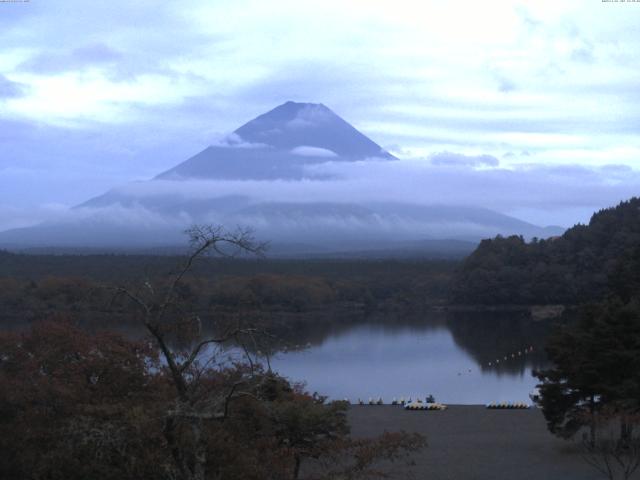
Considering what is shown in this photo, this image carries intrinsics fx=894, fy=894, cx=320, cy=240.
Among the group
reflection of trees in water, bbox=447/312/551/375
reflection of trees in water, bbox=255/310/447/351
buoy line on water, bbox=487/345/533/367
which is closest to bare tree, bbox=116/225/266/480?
reflection of trees in water, bbox=447/312/551/375

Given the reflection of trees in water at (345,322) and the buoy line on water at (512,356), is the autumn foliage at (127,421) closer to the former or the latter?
the buoy line on water at (512,356)

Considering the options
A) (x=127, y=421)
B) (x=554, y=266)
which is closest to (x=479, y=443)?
(x=127, y=421)

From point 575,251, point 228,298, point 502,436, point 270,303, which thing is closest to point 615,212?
point 575,251

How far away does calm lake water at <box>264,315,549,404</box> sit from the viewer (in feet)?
61.8

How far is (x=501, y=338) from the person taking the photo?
29.5 meters

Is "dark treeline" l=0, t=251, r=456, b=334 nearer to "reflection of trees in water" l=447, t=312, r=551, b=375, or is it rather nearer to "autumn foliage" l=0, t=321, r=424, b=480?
"reflection of trees in water" l=447, t=312, r=551, b=375

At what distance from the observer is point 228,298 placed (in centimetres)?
3033

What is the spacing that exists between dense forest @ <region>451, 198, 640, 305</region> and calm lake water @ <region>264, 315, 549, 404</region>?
6.41 metres

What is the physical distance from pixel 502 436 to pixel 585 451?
1.58m

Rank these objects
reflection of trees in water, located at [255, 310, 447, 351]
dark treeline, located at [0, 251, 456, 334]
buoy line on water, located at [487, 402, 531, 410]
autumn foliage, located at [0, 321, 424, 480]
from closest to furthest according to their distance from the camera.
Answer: autumn foliage, located at [0, 321, 424, 480]
buoy line on water, located at [487, 402, 531, 410]
reflection of trees in water, located at [255, 310, 447, 351]
dark treeline, located at [0, 251, 456, 334]

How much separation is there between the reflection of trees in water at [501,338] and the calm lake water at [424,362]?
27mm

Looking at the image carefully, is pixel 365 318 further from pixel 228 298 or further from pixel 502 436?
pixel 502 436

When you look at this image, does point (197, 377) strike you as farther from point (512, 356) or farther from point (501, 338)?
point (501, 338)

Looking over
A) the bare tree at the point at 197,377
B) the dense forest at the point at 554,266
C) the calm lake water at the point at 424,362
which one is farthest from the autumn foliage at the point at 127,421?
the dense forest at the point at 554,266
